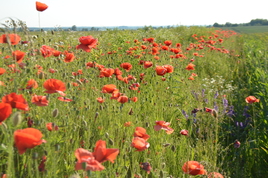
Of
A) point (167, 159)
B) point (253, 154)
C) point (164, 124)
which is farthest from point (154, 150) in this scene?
point (253, 154)

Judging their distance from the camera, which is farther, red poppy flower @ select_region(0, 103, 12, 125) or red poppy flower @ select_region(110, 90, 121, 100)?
red poppy flower @ select_region(110, 90, 121, 100)

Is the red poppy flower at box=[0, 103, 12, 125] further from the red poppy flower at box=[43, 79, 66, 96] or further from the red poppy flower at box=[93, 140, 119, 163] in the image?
the red poppy flower at box=[43, 79, 66, 96]

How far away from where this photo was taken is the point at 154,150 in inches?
88.4

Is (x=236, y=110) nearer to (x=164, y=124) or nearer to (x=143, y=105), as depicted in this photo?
(x=143, y=105)

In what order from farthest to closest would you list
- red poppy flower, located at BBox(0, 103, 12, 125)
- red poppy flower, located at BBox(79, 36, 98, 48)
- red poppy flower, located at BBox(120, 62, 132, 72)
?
red poppy flower, located at BBox(120, 62, 132, 72), red poppy flower, located at BBox(79, 36, 98, 48), red poppy flower, located at BBox(0, 103, 12, 125)

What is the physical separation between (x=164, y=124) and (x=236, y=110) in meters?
2.09

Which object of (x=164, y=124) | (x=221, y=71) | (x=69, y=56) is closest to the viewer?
(x=164, y=124)

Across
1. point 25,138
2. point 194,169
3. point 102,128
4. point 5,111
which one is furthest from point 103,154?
point 102,128

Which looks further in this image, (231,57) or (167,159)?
(231,57)

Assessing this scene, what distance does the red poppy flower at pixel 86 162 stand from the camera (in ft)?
2.98

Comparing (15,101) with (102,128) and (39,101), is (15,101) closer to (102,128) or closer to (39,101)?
(39,101)

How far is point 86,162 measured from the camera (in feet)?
3.10

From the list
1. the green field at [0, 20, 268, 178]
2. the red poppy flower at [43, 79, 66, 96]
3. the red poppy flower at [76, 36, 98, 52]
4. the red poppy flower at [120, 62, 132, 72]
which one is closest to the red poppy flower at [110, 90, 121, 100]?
the green field at [0, 20, 268, 178]

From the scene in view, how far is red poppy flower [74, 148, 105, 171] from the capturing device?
2.98 feet
